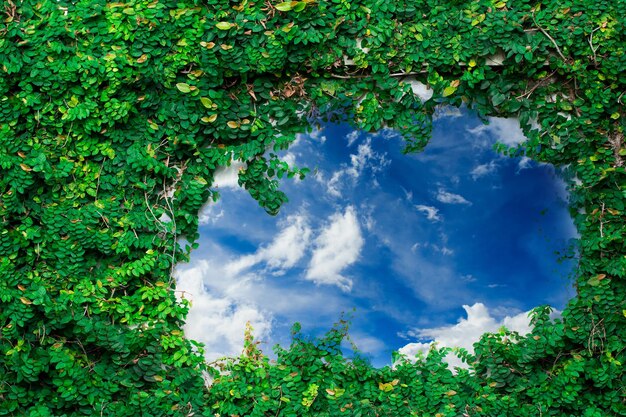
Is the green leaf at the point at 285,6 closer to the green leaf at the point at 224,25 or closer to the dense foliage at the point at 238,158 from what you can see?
the dense foliage at the point at 238,158

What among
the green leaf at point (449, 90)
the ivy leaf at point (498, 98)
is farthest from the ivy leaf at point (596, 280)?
the green leaf at point (449, 90)

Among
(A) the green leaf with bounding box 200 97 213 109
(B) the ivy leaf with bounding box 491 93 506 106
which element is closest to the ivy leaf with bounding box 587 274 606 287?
(B) the ivy leaf with bounding box 491 93 506 106

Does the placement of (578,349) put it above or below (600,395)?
above

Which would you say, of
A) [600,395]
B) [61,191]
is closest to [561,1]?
[600,395]

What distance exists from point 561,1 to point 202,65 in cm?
240

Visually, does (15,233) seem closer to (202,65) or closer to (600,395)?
(202,65)

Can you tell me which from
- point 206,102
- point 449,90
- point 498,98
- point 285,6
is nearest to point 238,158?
point 206,102

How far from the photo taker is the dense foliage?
3.95 meters

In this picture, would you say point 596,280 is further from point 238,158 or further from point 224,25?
point 224,25

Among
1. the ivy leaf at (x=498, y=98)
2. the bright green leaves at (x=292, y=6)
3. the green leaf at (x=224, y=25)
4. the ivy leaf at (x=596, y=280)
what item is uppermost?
the bright green leaves at (x=292, y=6)

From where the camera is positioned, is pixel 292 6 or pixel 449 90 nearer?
pixel 292 6

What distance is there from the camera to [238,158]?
4.19 m

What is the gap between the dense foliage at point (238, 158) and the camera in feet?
13.0

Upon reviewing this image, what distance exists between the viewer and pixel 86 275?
4.09 meters
